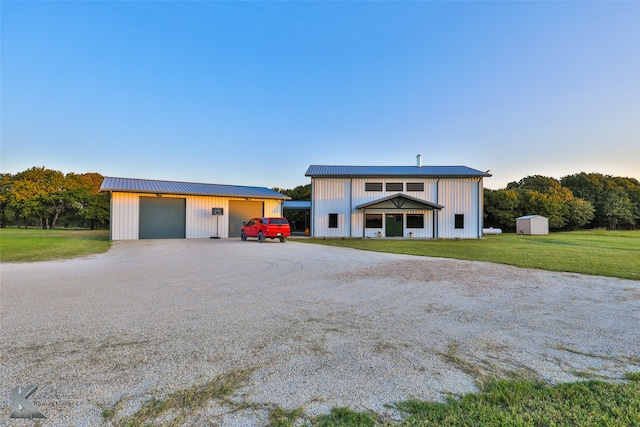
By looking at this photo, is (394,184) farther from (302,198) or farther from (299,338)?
(299,338)

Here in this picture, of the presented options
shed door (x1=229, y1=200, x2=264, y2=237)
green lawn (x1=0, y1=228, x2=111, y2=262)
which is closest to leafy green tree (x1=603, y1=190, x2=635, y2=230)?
shed door (x1=229, y1=200, x2=264, y2=237)

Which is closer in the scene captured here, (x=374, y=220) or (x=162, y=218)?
(x=162, y=218)

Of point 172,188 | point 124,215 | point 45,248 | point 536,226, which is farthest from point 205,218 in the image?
point 536,226

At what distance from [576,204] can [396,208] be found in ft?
120

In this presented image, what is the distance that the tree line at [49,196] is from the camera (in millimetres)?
40812

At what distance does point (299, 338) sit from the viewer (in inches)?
139

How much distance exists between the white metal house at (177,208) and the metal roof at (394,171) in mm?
4837

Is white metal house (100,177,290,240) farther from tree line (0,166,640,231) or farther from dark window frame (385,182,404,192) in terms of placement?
tree line (0,166,640,231)

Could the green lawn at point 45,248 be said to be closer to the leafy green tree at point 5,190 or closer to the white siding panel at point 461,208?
the white siding panel at point 461,208

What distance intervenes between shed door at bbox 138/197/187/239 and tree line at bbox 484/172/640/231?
4003cm

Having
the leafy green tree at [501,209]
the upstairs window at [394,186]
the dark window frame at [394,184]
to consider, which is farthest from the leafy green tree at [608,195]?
the upstairs window at [394,186]

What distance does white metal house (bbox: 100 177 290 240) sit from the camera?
2112 centimetres

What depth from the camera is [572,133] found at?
67.4 feet

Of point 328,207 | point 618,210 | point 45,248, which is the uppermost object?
point 618,210
